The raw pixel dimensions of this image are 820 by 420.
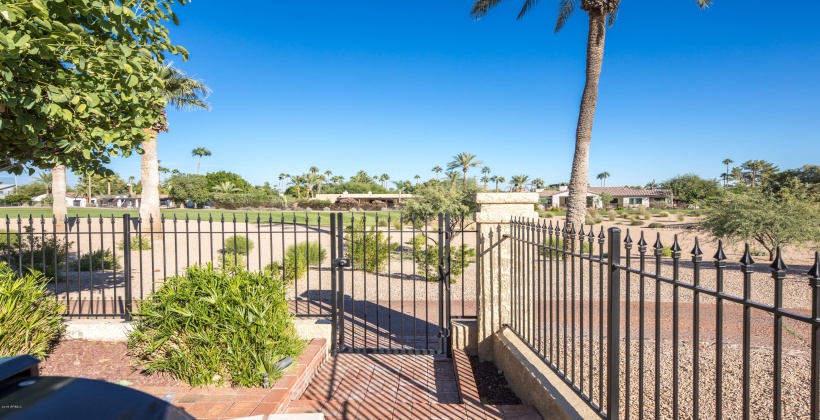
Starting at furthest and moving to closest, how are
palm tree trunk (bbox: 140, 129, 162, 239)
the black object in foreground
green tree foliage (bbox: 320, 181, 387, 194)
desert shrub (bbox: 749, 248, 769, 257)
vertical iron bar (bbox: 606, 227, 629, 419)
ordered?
green tree foliage (bbox: 320, 181, 387, 194)
palm tree trunk (bbox: 140, 129, 162, 239)
desert shrub (bbox: 749, 248, 769, 257)
vertical iron bar (bbox: 606, 227, 629, 419)
the black object in foreground

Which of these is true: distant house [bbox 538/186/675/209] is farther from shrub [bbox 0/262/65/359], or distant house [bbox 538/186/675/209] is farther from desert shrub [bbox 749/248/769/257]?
shrub [bbox 0/262/65/359]

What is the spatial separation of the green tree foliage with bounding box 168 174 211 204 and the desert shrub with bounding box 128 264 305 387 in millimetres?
76862

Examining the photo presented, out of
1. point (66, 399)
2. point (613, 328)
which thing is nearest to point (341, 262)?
point (613, 328)

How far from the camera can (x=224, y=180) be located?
84.2 meters

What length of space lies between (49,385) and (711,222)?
17.9 metres

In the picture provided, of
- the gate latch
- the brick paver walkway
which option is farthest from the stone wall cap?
the brick paver walkway

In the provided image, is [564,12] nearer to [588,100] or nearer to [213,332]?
[588,100]

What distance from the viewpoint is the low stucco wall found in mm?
3102

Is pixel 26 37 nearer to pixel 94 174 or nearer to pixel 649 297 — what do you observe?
pixel 94 174

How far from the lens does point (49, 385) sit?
128 cm

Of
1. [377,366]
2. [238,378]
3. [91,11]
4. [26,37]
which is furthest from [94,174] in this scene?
[377,366]

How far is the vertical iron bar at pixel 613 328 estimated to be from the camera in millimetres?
2682

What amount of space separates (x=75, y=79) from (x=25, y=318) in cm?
242

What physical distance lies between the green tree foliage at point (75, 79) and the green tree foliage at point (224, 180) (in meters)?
81.3
